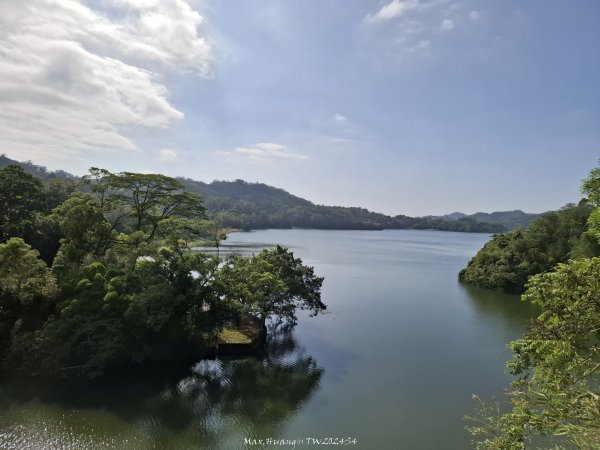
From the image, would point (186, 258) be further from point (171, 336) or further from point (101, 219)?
point (101, 219)

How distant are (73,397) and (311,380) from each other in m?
9.48

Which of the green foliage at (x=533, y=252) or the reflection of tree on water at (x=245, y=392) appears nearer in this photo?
the reflection of tree on water at (x=245, y=392)

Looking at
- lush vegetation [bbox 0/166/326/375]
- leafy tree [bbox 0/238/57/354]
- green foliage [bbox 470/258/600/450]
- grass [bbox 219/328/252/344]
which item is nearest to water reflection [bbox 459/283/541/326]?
lush vegetation [bbox 0/166/326/375]

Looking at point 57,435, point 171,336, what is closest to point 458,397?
point 171,336

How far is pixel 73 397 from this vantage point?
44.8 feet

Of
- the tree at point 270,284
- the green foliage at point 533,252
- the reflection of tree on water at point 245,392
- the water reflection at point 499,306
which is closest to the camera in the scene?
the reflection of tree on water at point 245,392

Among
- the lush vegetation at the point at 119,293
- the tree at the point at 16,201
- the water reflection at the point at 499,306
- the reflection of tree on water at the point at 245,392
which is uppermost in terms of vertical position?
the tree at the point at 16,201

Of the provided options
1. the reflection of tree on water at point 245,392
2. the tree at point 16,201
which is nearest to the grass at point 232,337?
the reflection of tree on water at point 245,392

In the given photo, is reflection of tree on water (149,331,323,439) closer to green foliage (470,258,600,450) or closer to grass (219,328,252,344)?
grass (219,328,252,344)

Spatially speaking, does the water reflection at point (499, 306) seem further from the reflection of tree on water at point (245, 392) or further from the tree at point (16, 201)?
the tree at point (16, 201)

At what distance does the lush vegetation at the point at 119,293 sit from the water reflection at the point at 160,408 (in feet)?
3.91

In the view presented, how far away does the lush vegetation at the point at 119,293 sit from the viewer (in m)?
15.1

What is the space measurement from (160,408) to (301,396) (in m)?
5.47

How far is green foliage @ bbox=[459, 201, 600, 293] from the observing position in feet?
129
